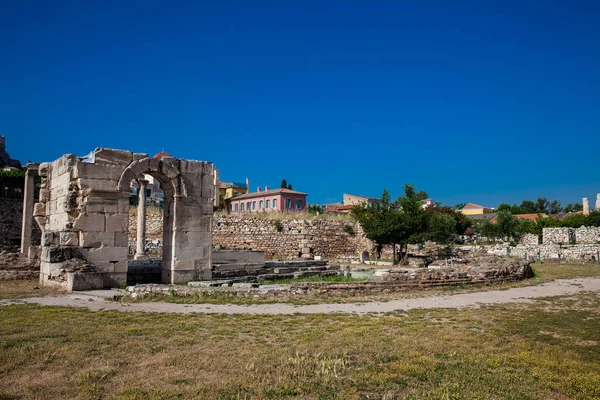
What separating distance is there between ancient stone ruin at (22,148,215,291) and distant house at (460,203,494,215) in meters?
100

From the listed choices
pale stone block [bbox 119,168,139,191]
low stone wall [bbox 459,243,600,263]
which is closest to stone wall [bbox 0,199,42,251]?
pale stone block [bbox 119,168,139,191]

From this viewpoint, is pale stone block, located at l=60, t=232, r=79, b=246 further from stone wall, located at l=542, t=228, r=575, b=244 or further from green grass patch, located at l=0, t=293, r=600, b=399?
stone wall, located at l=542, t=228, r=575, b=244

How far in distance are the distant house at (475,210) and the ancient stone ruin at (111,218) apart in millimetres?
100047

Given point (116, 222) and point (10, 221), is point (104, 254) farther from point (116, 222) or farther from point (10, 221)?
point (10, 221)

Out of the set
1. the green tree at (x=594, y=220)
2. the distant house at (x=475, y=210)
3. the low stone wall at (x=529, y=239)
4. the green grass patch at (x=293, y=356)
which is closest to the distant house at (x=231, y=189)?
the low stone wall at (x=529, y=239)

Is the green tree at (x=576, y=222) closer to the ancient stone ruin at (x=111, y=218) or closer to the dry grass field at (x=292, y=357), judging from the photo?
the ancient stone ruin at (x=111, y=218)

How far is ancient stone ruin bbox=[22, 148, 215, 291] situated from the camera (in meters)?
13.6

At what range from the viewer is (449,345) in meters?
6.82

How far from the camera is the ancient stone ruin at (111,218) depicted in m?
13.6

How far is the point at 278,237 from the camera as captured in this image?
34.8 m

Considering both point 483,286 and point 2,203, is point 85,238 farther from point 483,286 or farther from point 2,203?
point 2,203

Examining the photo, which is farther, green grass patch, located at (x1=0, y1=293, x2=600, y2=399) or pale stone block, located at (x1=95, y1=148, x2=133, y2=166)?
pale stone block, located at (x1=95, y1=148, x2=133, y2=166)

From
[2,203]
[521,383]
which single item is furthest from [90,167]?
[2,203]

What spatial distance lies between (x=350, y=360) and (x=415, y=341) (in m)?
1.53
